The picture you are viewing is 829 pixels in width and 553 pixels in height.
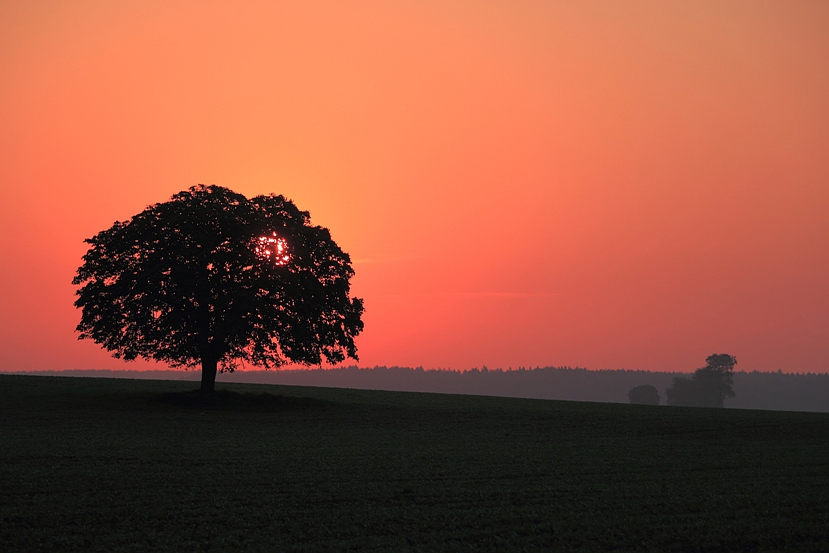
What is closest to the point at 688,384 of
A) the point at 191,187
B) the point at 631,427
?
the point at 631,427

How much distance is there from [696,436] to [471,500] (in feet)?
89.1

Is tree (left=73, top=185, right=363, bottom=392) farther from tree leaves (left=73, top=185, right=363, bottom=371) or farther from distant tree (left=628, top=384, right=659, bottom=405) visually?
distant tree (left=628, top=384, right=659, bottom=405)

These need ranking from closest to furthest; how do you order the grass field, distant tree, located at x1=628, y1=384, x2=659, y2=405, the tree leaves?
the grass field, the tree leaves, distant tree, located at x1=628, y1=384, x2=659, y2=405

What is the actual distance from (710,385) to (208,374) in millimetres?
132748

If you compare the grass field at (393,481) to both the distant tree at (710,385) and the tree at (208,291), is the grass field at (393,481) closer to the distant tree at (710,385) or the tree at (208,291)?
the tree at (208,291)

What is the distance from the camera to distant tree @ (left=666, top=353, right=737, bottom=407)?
162 meters

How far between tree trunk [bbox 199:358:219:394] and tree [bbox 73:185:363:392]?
77 millimetres

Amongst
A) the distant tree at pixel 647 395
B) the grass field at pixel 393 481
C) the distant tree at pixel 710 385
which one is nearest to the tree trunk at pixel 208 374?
the grass field at pixel 393 481

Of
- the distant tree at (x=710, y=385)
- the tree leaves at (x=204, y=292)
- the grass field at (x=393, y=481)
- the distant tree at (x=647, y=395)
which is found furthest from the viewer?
the distant tree at (x=647, y=395)

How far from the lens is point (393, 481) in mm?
27828

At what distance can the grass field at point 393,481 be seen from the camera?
65.2 ft

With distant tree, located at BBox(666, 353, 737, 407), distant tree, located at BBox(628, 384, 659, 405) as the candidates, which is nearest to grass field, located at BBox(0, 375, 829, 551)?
distant tree, located at BBox(666, 353, 737, 407)

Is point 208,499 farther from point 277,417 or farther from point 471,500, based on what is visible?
point 277,417

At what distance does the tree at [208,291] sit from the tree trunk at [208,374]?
8 centimetres
